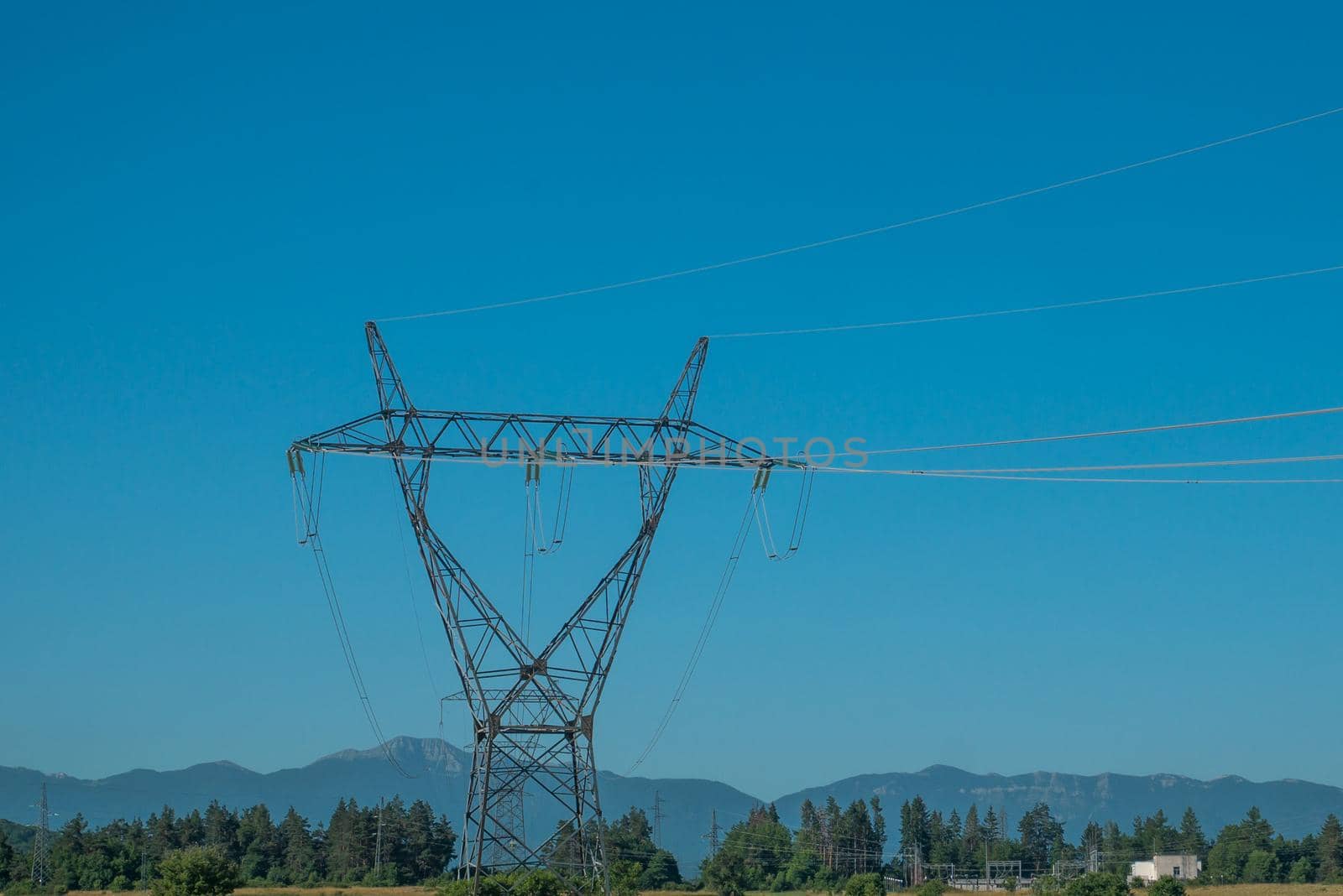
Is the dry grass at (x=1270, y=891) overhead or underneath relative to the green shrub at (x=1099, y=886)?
underneath

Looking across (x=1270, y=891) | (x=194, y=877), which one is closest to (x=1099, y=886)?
(x=1270, y=891)

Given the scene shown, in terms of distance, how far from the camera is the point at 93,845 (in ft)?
536

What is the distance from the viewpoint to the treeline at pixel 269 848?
497ft

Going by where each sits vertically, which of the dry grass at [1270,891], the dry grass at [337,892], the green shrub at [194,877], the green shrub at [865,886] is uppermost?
the green shrub at [194,877]

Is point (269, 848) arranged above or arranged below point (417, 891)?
above

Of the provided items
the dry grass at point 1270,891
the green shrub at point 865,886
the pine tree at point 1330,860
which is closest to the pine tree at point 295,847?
the green shrub at point 865,886

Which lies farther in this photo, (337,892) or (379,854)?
(379,854)

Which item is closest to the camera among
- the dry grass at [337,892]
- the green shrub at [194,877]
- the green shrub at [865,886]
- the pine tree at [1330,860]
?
the green shrub at [194,877]

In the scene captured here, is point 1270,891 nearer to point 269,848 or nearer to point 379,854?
point 379,854

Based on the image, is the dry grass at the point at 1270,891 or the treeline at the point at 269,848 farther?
the treeline at the point at 269,848

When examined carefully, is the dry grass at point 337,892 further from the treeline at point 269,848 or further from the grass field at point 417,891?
the treeline at point 269,848

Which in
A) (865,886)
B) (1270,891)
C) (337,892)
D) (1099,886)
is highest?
(337,892)

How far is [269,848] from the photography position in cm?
18100

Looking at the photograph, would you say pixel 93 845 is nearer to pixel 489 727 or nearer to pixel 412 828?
pixel 412 828
